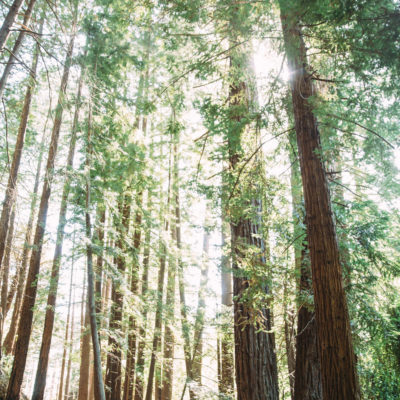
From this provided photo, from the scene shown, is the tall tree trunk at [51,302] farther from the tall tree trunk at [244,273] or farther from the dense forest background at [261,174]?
the tall tree trunk at [244,273]

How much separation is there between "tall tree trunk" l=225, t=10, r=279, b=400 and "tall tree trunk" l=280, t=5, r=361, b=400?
34.8 inches

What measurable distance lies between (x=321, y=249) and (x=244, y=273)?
64.0 inches

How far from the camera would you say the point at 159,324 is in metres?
9.07

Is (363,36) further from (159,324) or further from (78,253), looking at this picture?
(159,324)

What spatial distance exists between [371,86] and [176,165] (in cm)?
828

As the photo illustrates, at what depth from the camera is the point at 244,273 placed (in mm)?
4719

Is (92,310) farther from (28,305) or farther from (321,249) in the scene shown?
(321,249)

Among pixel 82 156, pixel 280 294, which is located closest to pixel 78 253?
pixel 82 156

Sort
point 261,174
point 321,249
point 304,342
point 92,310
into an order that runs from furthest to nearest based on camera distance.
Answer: point 92,310 → point 261,174 → point 304,342 → point 321,249

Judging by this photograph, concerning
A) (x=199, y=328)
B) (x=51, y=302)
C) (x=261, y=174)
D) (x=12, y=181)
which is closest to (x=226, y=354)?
(x=199, y=328)

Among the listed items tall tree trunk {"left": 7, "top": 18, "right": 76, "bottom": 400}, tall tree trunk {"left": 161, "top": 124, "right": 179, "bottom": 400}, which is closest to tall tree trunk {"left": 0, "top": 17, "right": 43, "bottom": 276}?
tall tree trunk {"left": 7, "top": 18, "right": 76, "bottom": 400}

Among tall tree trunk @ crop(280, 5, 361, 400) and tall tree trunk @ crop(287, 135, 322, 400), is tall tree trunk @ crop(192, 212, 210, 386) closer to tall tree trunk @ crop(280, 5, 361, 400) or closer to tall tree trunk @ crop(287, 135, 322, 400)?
tall tree trunk @ crop(287, 135, 322, 400)

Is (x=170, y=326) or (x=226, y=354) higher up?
(x=170, y=326)

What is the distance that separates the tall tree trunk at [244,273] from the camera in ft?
14.6
